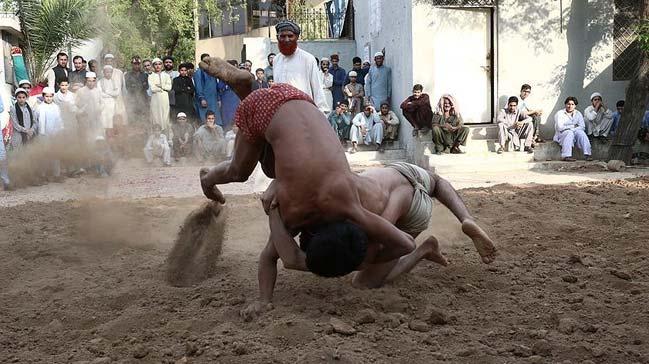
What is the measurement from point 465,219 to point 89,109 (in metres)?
7.94

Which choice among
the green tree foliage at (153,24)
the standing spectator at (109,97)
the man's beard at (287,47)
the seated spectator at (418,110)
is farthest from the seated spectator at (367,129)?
the man's beard at (287,47)

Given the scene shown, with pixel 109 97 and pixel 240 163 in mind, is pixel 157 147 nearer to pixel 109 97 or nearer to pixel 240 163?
pixel 109 97

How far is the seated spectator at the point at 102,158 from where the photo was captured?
9891 mm

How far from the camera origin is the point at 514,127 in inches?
469

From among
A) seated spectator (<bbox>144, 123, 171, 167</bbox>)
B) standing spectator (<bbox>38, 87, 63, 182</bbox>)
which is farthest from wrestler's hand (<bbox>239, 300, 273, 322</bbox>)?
seated spectator (<bbox>144, 123, 171, 167</bbox>)

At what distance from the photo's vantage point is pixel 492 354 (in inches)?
120

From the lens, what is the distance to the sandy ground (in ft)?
10.3

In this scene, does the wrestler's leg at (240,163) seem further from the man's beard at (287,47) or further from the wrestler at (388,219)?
the man's beard at (287,47)

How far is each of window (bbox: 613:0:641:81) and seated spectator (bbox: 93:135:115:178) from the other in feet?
28.9

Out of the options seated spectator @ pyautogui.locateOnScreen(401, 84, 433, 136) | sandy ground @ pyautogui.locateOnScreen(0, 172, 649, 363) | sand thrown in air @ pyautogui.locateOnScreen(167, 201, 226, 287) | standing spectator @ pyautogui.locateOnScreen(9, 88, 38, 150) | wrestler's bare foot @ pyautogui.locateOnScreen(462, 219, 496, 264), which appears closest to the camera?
sandy ground @ pyautogui.locateOnScreen(0, 172, 649, 363)

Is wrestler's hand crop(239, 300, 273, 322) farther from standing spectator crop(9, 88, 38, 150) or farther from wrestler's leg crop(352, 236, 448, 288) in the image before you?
standing spectator crop(9, 88, 38, 150)

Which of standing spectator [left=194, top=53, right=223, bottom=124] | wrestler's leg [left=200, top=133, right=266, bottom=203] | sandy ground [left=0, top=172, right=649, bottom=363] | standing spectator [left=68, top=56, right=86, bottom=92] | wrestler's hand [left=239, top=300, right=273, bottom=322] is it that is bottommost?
sandy ground [left=0, top=172, right=649, bottom=363]

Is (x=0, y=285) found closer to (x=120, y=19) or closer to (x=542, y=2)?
(x=542, y=2)

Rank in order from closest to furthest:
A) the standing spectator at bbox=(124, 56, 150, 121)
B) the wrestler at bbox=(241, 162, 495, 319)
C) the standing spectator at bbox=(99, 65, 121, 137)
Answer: the wrestler at bbox=(241, 162, 495, 319), the standing spectator at bbox=(99, 65, 121, 137), the standing spectator at bbox=(124, 56, 150, 121)
